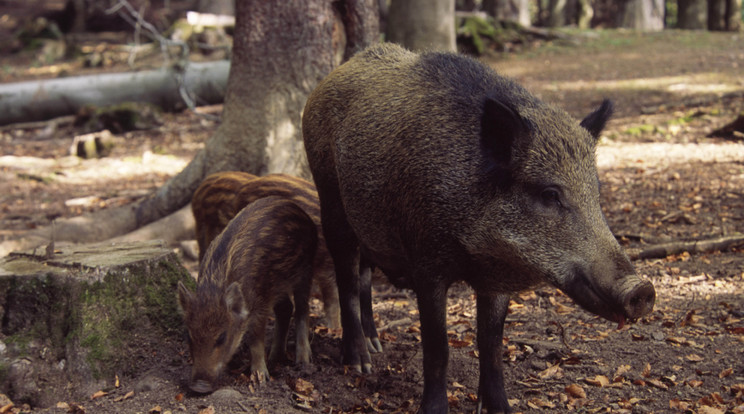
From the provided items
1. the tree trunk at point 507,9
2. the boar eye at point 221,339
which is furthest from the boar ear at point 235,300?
the tree trunk at point 507,9

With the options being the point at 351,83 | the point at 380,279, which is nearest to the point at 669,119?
the point at 380,279

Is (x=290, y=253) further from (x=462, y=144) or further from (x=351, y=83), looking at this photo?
(x=462, y=144)

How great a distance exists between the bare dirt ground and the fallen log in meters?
2.19

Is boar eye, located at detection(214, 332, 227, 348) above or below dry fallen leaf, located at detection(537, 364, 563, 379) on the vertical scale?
above

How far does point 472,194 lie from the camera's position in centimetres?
345

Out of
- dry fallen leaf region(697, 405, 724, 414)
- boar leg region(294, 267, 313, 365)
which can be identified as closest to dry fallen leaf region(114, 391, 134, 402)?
boar leg region(294, 267, 313, 365)

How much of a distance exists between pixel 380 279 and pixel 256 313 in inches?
84.0

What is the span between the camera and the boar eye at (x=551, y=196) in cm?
329

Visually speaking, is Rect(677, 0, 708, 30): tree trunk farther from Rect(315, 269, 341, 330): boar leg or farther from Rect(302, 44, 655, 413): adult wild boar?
Rect(302, 44, 655, 413): adult wild boar

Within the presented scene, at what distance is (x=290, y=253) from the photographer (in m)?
4.66

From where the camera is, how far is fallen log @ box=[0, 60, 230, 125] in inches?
521

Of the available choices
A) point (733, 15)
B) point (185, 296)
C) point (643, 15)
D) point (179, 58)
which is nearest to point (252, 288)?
point (185, 296)

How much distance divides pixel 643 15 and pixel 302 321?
23.1 m

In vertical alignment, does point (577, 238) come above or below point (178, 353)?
above
